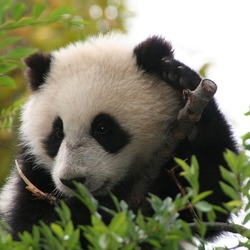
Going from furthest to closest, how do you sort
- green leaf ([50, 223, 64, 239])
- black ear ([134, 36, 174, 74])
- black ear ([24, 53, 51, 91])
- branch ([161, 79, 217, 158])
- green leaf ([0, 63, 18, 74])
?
1. black ear ([24, 53, 51, 91])
2. black ear ([134, 36, 174, 74])
3. branch ([161, 79, 217, 158])
4. green leaf ([0, 63, 18, 74])
5. green leaf ([50, 223, 64, 239])

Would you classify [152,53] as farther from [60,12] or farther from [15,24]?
[15,24]

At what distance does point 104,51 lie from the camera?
5527mm

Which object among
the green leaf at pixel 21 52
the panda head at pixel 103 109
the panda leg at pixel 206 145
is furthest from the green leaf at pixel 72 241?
the panda leg at pixel 206 145

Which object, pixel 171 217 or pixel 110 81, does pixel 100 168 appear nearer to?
pixel 110 81

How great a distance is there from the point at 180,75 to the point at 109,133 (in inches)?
31.0

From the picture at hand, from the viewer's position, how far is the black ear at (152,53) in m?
5.26

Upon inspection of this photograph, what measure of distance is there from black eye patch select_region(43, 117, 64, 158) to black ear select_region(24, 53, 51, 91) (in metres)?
0.52

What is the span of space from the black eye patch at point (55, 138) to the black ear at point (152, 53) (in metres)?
0.79

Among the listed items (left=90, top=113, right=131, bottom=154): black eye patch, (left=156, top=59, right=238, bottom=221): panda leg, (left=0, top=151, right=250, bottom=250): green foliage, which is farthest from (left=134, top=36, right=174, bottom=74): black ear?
(left=0, top=151, right=250, bottom=250): green foliage

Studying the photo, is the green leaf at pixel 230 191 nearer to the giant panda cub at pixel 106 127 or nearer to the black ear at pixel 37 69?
the giant panda cub at pixel 106 127

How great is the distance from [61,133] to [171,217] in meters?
2.79

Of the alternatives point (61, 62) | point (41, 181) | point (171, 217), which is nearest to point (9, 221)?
point (41, 181)

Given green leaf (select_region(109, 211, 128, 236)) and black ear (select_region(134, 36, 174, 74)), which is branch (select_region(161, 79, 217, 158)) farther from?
green leaf (select_region(109, 211, 128, 236))

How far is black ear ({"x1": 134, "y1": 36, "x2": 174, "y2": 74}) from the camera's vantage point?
207 inches
